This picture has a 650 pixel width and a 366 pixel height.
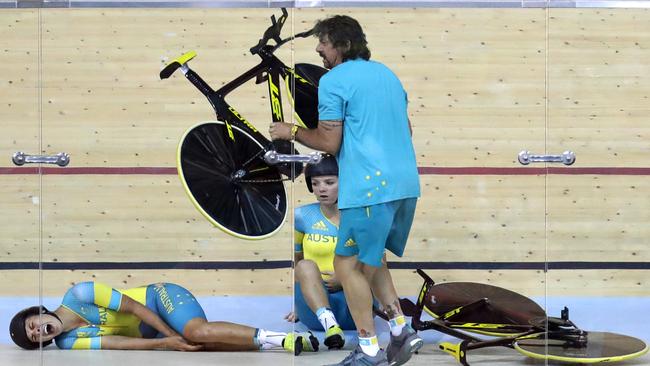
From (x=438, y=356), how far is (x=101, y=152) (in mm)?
1597

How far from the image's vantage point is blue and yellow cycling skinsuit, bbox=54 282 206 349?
574 centimetres

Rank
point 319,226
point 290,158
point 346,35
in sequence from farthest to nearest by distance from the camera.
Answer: point 319,226 < point 290,158 < point 346,35

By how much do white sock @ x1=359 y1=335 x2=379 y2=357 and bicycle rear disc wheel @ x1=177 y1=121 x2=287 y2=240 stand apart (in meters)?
0.58

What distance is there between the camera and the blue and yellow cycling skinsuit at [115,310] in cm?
574

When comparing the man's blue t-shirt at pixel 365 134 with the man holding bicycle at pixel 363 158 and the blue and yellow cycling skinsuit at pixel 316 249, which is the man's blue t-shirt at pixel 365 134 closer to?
the man holding bicycle at pixel 363 158

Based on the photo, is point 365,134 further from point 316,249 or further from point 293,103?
point 316,249

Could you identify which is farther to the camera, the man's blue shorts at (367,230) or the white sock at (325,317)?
the white sock at (325,317)

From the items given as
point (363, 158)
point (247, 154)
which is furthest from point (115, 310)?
point (363, 158)

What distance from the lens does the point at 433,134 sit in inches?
225

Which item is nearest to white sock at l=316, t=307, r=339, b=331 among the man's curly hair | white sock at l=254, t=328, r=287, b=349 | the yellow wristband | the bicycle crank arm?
white sock at l=254, t=328, r=287, b=349

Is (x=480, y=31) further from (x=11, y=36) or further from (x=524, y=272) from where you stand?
(x=11, y=36)

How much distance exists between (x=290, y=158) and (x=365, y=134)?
1.25 ft

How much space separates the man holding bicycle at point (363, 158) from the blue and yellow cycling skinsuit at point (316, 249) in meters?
0.26

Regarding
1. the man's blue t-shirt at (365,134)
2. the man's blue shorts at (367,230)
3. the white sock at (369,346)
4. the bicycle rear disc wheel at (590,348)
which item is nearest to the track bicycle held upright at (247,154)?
the man's blue t-shirt at (365,134)
